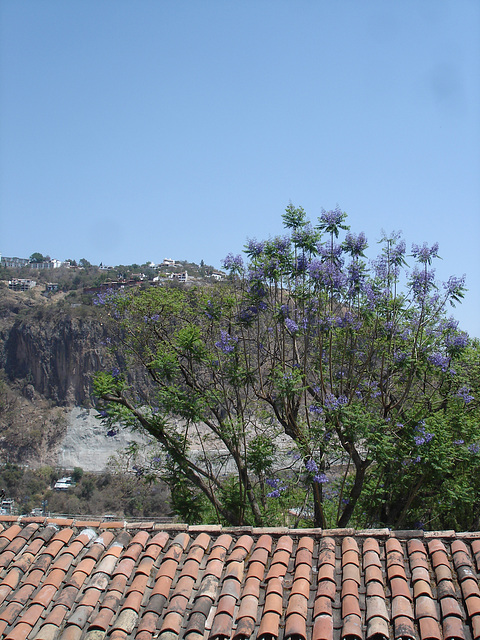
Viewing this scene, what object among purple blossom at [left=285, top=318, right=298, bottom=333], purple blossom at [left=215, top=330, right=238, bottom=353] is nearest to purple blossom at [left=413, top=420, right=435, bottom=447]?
purple blossom at [left=285, top=318, right=298, bottom=333]

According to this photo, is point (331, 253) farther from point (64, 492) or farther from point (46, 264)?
point (46, 264)

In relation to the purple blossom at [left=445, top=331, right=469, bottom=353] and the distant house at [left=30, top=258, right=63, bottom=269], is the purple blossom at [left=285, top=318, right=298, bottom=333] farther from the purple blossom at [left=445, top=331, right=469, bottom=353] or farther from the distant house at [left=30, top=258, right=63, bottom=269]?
the distant house at [left=30, top=258, right=63, bottom=269]

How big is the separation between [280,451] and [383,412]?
5.25ft

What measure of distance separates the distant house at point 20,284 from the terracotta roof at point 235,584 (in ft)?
278

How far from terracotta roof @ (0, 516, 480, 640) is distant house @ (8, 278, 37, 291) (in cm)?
8479

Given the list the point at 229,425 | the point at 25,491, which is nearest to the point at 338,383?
the point at 229,425

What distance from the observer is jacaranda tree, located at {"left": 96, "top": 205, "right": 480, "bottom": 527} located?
7.87m

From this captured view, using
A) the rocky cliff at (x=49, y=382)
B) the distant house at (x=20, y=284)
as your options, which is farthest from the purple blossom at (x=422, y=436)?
the distant house at (x=20, y=284)

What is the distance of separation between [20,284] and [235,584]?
8714cm

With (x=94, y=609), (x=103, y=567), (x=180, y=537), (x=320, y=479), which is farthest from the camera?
(x=320, y=479)

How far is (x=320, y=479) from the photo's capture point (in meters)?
7.53

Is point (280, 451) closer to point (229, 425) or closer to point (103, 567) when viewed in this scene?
point (229, 425)

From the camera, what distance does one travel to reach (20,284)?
8556 centimetres

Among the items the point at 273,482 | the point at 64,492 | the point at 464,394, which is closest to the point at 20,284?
the point at 64,492
